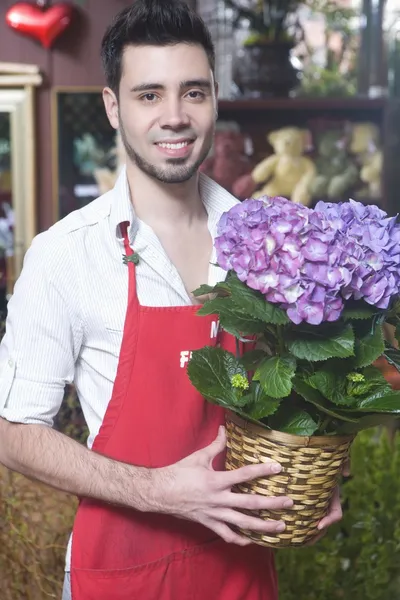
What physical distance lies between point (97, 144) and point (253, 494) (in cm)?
281

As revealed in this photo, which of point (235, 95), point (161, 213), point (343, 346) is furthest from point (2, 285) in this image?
point (343, 346)

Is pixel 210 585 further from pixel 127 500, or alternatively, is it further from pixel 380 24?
pixel 380 24

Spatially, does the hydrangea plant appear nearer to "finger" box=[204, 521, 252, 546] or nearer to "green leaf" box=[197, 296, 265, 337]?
"green leaf" box=[197, 296, 265, 337]

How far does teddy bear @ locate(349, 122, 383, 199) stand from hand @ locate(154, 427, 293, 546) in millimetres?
2240

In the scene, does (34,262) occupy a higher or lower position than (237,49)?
lower

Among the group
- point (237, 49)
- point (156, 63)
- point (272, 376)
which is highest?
point (237, 49)

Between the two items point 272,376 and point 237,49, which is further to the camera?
point 237,49

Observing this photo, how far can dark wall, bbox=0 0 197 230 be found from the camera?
3770 millimetres

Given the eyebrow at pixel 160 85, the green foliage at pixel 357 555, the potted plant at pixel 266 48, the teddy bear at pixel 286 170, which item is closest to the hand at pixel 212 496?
the eyebrow at pixel 160 85

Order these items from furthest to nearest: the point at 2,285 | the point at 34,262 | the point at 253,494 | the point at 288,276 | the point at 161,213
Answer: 1. the point at 2,285
2. the point at 161,213
3. the point at 34,262
4. the point at 253,494
5. the point at 288,276

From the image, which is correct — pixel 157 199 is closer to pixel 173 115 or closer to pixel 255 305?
pixel 173 115

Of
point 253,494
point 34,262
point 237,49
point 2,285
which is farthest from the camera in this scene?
point 2,285

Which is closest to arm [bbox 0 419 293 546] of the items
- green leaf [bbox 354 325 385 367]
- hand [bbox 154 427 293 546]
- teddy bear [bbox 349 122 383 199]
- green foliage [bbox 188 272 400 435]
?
hand [bbox 154 427 293 546]

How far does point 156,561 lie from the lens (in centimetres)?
148
